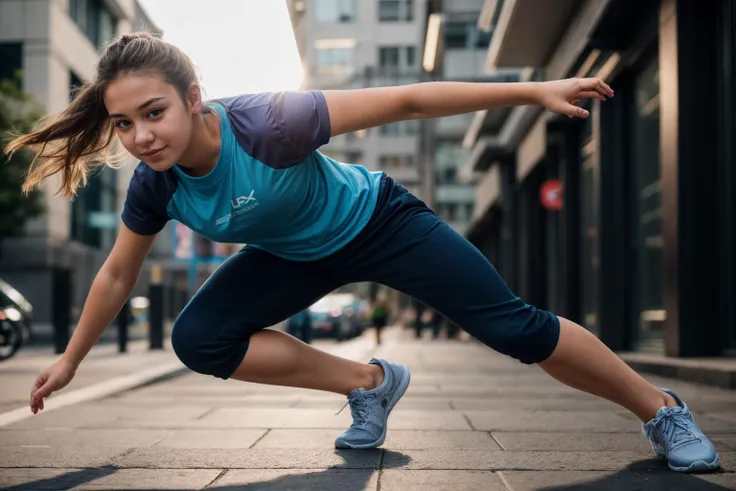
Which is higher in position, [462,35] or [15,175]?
[462,35]

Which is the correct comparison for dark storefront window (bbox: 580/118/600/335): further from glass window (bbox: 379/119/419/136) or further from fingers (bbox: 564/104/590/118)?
glass window (bbox: 379/119/419/136)

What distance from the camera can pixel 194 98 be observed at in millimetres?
3209

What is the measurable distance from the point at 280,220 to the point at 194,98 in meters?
0.48

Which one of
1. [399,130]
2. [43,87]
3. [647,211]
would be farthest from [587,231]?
[399,130]

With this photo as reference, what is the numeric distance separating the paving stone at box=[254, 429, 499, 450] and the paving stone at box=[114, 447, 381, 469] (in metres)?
0.19

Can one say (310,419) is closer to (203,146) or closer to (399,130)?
(203,146)

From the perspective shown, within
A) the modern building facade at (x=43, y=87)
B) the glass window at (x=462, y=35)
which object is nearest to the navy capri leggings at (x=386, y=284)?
the modern building facade at (x=43, y=87)

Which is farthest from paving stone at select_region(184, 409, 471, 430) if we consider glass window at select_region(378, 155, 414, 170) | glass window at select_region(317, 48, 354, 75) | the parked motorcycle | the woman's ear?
glass window at select_region(317, 48, 354, 75)

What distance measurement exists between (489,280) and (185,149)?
110 cm

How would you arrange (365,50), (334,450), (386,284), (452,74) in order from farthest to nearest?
(365,50)
(452,74)
(334,450)
(386,284)

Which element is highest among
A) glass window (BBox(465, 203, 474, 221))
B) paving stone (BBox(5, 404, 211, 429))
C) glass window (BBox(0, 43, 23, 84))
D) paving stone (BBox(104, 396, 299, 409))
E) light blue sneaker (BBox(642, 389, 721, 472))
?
glass window (BBox(0, 43, 23, 84))

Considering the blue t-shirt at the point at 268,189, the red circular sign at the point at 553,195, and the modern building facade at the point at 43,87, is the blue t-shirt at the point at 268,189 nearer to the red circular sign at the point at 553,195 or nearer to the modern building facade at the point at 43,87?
the red circular sign at the point at 553,195

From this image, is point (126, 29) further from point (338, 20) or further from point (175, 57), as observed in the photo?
point (175, 57)

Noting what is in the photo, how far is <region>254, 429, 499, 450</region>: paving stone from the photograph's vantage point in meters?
4.09
